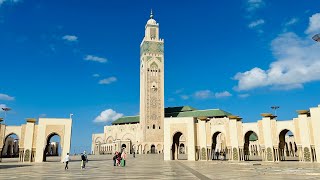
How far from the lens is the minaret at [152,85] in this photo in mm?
78062

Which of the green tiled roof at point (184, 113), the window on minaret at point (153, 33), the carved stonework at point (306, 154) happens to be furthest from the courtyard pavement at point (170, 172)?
the window on minaret at point (153, 33)

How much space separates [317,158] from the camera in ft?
84.2

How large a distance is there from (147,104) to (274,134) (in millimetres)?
52557

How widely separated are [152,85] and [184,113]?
41.5 ft

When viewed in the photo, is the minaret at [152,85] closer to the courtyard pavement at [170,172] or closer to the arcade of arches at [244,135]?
the arcade of arches at [244,135]

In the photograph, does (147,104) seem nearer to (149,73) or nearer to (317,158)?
(149,73)

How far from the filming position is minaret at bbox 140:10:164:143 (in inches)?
3073

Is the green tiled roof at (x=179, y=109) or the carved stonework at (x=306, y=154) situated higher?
the green tiled roof at (x=179, y=109)

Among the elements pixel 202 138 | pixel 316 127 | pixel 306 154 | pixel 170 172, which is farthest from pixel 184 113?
pixel 170 172

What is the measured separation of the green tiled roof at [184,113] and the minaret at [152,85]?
23.0ft

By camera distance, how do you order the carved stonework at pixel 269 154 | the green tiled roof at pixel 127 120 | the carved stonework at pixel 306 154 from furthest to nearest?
the green tiled roof at pixel 127 120 < the carved stonework at pixel 269 154 < the carved stonework at pixel 306 154

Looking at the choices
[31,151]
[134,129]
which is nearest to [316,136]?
[31,151]

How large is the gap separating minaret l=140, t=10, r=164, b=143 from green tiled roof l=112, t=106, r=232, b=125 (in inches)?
276

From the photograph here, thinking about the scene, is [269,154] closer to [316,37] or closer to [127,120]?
[316,37]
